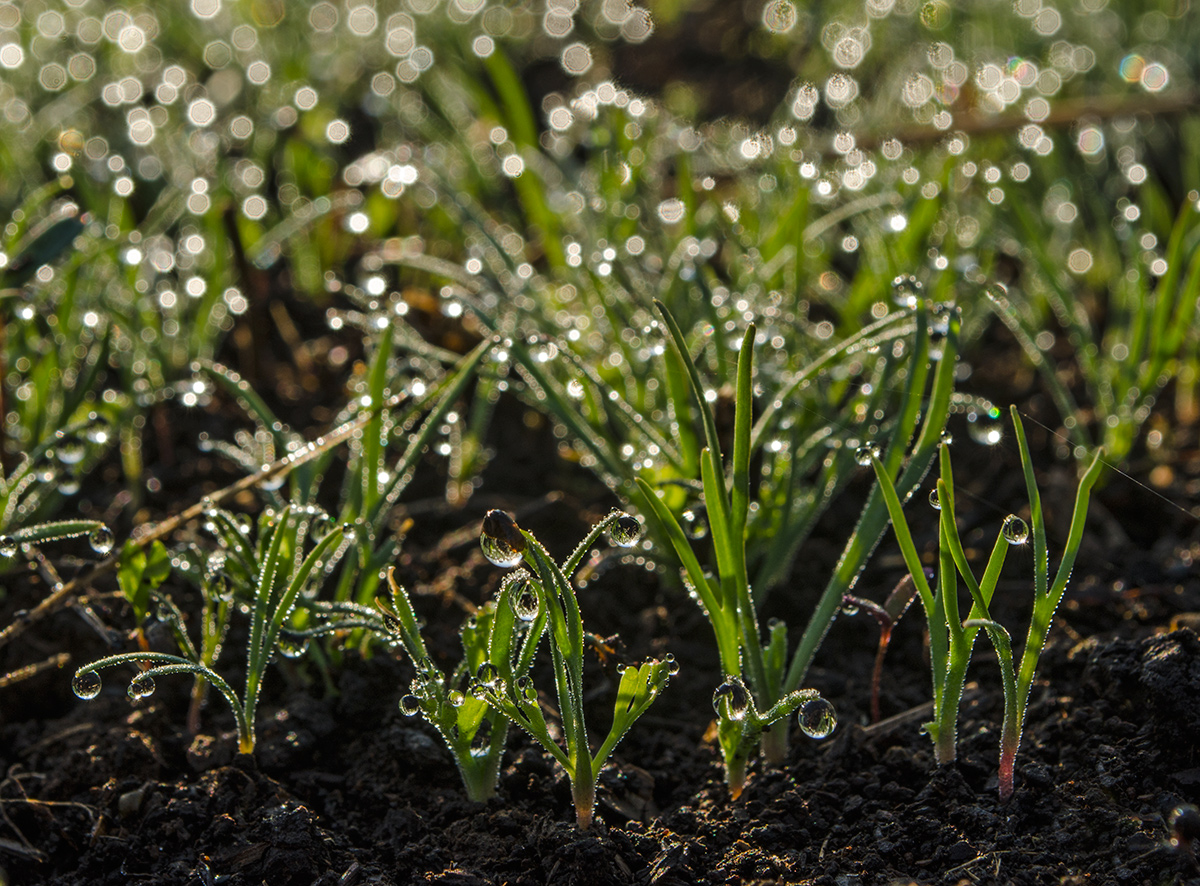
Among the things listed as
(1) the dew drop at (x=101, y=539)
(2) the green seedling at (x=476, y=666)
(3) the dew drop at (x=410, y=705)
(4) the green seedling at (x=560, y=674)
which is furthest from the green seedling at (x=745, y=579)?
(1) the dew drop at (x=101, y=539)

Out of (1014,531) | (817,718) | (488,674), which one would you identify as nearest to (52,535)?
(488,674)

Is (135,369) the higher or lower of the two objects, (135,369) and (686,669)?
the higher

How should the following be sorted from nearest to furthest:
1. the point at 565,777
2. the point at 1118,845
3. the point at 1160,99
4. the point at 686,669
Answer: the point at 1118,845
the point at 565,777
the point at 686,669
the point at 1160,99

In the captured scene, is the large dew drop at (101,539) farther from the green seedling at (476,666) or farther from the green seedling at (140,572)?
the green seedling at (476,666)

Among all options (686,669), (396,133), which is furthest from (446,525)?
Answer: (396,133)

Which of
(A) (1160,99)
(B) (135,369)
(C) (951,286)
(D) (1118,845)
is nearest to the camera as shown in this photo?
(D) (1118,845)

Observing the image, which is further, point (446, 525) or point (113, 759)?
point (446, 525)

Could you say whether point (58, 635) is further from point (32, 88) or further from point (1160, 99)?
point (1160, 99)

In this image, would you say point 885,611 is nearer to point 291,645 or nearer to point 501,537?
point 501,537

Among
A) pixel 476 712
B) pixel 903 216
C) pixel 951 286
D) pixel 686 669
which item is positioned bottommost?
pixel 686 669
